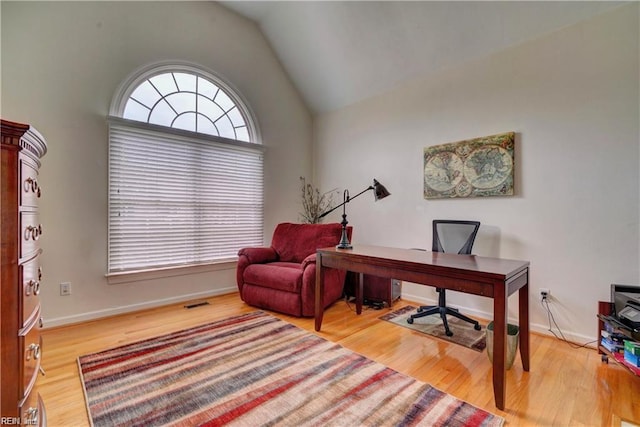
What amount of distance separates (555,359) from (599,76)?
2225mm

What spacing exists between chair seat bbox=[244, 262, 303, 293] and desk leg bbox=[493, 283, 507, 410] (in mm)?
1670

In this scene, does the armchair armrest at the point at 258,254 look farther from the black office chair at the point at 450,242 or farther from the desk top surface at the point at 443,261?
the black office chair at the point at 450,242

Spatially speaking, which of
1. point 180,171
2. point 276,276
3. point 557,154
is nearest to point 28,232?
point 276,276

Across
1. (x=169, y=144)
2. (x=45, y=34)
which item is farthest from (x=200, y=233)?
(x=45, y=34)

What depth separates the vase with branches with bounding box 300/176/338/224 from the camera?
4436 millimetres

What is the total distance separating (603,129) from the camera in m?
2.25

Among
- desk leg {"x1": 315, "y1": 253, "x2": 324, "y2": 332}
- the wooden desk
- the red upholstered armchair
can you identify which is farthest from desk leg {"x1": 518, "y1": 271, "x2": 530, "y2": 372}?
the red upholstered armchair

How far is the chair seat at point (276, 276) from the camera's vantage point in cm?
277

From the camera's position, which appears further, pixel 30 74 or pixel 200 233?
pixel 200 233

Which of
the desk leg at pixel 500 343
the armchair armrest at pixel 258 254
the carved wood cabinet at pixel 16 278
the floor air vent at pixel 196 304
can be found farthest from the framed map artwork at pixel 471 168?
the carved wood cabinet at pixel 16 278

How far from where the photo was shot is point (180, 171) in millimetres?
3309

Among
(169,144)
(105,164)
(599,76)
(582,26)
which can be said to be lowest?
(105,164)

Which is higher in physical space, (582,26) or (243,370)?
(582,26)

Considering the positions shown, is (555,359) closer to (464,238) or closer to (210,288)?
(464,238)
